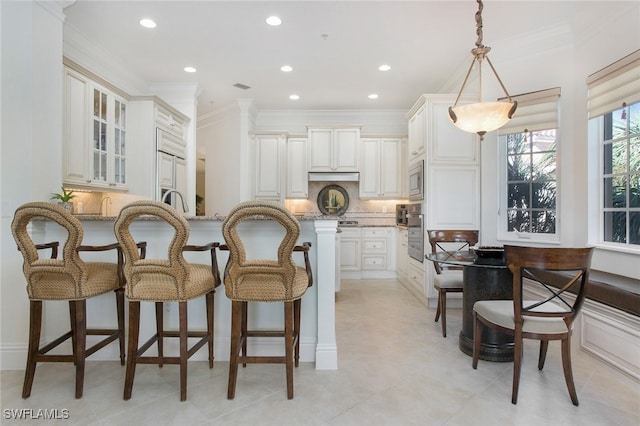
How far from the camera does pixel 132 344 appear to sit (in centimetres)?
188

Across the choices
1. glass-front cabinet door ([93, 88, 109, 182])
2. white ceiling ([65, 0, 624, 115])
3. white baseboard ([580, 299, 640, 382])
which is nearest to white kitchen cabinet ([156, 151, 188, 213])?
glass-front cabinet door ([93, 88, 109, 182])

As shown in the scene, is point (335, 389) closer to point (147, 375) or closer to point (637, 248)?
point (147, 375)

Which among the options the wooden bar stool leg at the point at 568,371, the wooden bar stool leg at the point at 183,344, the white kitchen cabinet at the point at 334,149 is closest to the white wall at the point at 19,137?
the wooden bar stool leg at the point at 183,344

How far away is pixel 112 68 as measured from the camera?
13.2ft

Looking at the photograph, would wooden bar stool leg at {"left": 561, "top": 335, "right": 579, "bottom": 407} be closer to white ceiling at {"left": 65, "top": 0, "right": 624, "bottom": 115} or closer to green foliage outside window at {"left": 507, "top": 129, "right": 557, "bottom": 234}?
green foliage outside window at {"left": 507, "top": 129, "right": 557, "bottom": 234}

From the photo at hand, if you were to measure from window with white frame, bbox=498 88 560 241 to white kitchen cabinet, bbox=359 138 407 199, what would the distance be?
221 centimetres

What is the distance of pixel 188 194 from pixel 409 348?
12.7 ft

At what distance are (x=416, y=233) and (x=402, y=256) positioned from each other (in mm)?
1051

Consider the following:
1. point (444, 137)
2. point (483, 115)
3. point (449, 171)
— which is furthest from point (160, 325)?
point (444, 137)

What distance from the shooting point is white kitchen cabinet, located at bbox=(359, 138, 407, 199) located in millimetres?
5879

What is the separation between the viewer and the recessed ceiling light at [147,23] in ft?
10.6

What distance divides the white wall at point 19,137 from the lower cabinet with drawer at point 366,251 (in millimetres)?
4151

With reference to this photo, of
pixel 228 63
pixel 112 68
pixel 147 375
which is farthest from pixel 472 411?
pixel 112 68

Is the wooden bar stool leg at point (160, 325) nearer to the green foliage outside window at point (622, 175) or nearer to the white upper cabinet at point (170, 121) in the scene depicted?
the white upper cabinet at point (170, 121)
